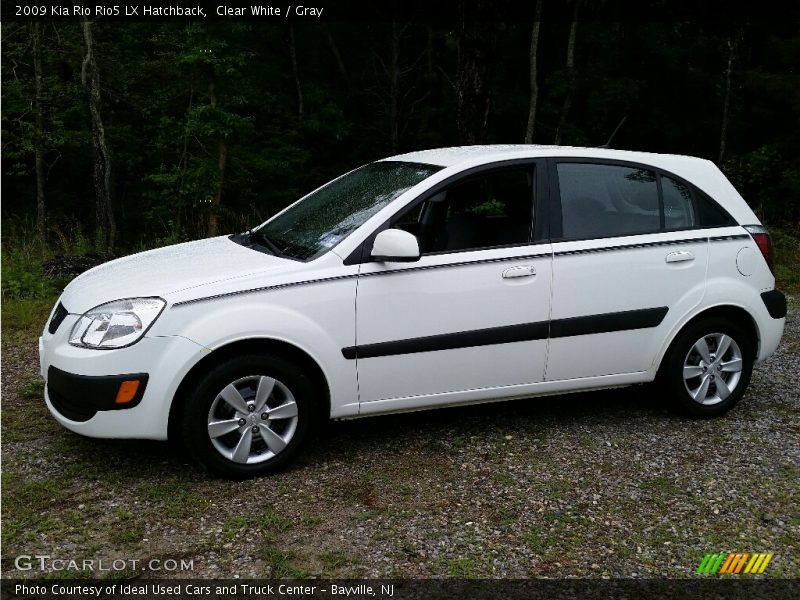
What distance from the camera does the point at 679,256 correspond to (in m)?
5.15

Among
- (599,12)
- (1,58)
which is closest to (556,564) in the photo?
(1,58)

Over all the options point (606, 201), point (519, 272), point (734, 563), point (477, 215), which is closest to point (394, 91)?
point (606, 201)

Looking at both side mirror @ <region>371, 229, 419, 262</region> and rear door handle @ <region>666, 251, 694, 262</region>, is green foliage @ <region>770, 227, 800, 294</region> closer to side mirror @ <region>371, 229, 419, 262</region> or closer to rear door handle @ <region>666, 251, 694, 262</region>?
rear door handle @ <region>666, 251, 694, 262</region>

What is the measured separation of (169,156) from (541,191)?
17701mm

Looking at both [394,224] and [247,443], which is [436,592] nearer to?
[247,443]

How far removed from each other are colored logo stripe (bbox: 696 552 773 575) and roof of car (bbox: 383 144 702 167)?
8.12ft

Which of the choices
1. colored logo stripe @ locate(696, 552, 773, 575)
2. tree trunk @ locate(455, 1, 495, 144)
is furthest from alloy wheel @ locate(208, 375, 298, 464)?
tree trunk @ locate(455, 1, 495, 144)

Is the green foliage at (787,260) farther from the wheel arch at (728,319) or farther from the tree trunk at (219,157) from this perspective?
the tree trunk at (219,157)

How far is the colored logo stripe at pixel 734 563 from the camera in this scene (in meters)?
3.63

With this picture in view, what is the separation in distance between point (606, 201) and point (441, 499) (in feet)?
6.98

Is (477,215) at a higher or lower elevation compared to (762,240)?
higher

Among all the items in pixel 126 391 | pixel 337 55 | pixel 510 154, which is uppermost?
pixel 337 55

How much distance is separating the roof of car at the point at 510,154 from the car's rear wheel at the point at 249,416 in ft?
5.24

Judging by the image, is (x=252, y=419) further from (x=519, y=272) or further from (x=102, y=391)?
(x=519, y=272)
